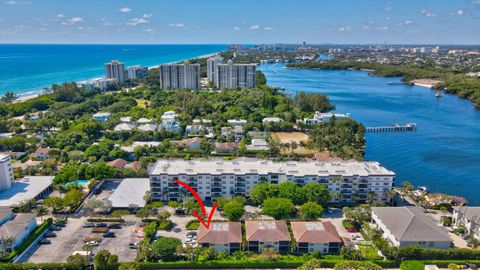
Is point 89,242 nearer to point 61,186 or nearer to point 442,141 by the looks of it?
point 61,186

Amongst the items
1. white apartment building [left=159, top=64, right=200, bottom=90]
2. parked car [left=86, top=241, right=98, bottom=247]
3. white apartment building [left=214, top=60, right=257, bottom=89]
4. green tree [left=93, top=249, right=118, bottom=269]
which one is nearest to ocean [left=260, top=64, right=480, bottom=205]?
white apartment building [left=214, top=60, right=257, bottom=89]

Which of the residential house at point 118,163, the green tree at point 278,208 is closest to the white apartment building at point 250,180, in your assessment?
the green tree at point 278,208

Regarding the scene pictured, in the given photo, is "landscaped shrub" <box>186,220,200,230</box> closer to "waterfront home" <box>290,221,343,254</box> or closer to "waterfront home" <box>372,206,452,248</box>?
Answer: "waterfront home" <box>290,221,343,254</box>

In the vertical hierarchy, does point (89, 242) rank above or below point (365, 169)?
below

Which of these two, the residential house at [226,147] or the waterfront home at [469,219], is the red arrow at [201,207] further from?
the waterfront home at [469,219]

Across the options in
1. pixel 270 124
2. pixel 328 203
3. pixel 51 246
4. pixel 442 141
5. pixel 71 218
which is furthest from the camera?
pixel 270 124

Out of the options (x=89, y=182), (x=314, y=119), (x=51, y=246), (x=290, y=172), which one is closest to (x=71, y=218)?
(x=51, y=246)

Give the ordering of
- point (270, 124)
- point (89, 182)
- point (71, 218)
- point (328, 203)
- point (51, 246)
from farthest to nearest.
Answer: point (270, 124) < point (89, 182) < point (328, 203) < point (71, 218) < point (51, 246)
